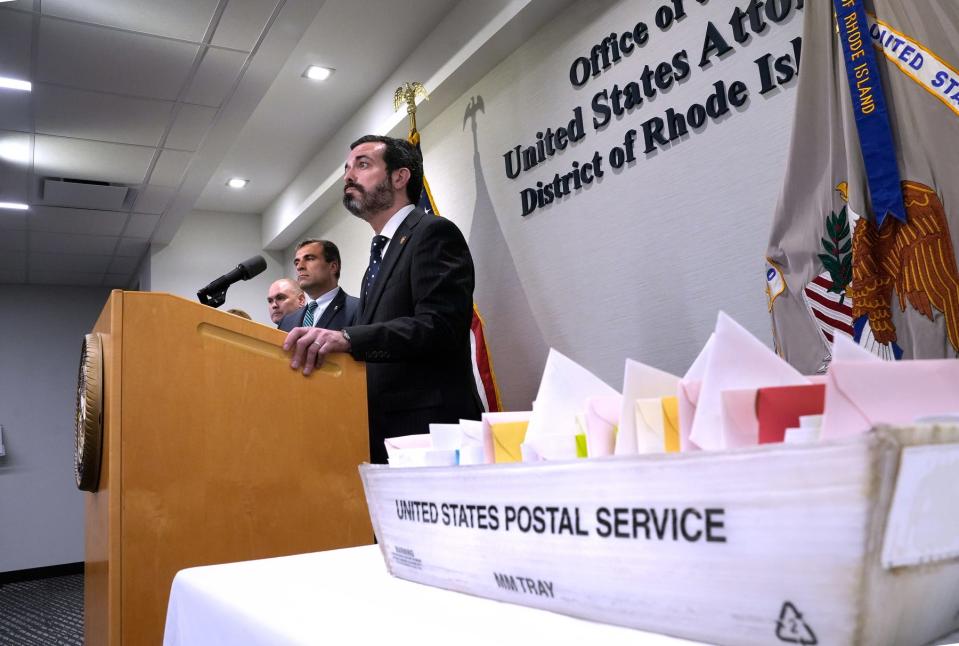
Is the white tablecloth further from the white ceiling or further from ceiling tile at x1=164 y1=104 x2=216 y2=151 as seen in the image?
ceiling tile at x1=164 y1=104 x2=216 y2=151

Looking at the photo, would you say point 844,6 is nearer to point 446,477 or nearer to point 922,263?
point 922,263

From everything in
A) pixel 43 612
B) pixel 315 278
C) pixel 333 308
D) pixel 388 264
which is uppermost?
pixel 315 278

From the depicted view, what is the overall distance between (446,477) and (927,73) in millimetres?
1325

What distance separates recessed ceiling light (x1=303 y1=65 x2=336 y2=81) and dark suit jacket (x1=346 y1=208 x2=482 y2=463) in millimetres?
2211

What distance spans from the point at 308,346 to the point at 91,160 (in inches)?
133

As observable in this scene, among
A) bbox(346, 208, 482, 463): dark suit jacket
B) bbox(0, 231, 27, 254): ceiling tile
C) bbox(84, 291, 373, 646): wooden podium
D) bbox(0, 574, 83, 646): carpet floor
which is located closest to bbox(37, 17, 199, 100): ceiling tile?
bbox(346, 208, 482, 463): dark suit jacket

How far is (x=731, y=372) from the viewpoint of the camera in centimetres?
35

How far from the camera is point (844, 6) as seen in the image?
1.48 m

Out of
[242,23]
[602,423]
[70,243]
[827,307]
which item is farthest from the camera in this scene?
[70,243]

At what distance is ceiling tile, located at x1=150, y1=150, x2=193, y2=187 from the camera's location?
405 cm

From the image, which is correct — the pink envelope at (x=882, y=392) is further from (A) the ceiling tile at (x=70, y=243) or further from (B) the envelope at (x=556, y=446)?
(A) the ceiling tile at (x=70, y=243)

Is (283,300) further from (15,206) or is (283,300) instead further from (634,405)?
(634,405)

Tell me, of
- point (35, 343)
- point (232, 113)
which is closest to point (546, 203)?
point (232, 113)

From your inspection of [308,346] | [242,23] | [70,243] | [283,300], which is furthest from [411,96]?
[70,243]
